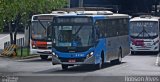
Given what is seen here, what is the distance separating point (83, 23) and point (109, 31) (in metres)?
3.40

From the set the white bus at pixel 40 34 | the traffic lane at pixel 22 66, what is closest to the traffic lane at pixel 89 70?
the traffic lane at pixel 22 66

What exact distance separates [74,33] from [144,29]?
2142 cm

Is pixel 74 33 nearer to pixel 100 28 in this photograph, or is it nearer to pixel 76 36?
pixel 76 36

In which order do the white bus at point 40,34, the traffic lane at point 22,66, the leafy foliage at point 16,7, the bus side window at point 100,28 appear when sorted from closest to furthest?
the bus side window at point 100,28 → the traffic lane at point 22,66 → the leafy foliage at point 16,7 → the white bus at point 40,34

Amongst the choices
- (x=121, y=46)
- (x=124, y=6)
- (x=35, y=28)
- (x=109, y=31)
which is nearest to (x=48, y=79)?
(x=109, y=31)

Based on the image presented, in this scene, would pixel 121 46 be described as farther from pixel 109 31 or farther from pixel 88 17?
pixel 88 17

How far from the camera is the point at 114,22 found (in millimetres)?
33219

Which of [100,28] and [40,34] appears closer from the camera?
[100,28]

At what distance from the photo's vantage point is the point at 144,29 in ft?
162

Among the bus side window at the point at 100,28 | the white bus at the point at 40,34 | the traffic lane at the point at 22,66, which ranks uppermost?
the bus side window at the point at 100,28

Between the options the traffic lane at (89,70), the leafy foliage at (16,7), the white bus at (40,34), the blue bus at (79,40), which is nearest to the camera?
the traffic lane at (89,70)

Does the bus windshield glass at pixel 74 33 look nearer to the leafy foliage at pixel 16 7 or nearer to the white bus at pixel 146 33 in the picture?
the leafy foliage at pixel 16 7

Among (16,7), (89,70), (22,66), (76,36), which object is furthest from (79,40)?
(22,66)

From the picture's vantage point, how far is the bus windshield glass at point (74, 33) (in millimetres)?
28781
